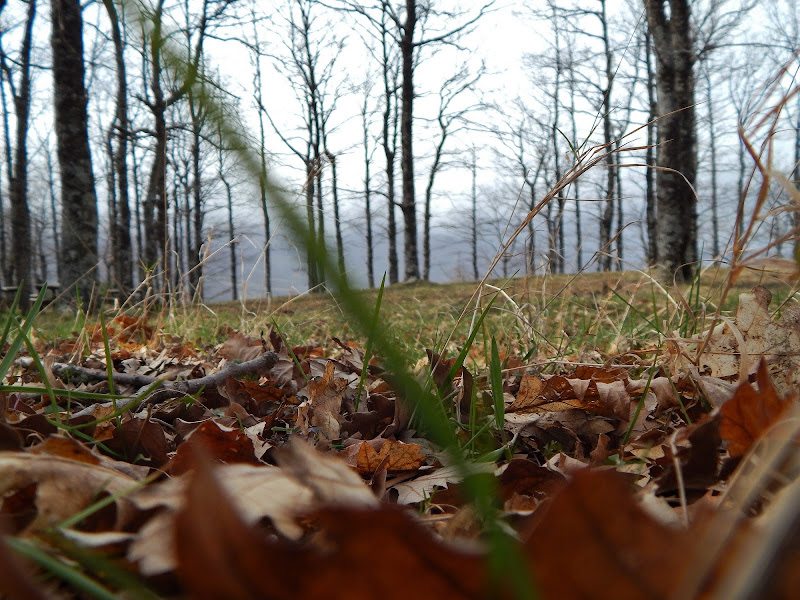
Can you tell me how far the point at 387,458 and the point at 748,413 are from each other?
1.93 ft

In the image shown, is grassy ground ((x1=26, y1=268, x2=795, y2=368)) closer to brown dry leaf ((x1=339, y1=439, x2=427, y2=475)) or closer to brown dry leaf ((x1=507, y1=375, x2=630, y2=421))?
brown dry leaf ((x1=507, y1=375, x2=630, y2=421))

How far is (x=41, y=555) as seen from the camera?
1.36 ft

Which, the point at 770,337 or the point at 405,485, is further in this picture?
the point at 770,337

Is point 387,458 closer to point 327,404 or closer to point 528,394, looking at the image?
point 327,404

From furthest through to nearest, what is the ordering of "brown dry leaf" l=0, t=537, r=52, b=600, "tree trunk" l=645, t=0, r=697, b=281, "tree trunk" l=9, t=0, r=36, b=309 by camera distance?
"tree trunk" l=9, t=0, r=36, b=309 < "tree trunk" l=645, t=0, r=697, b=281 < "brown dry leaf" l=0, t=537, r=52, b=600

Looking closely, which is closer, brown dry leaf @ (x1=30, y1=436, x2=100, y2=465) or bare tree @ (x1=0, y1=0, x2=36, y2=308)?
brown dry leaf @ (x1=30, y1=436, x2=100, y2=465)

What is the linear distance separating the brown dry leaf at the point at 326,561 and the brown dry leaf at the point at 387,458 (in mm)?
640

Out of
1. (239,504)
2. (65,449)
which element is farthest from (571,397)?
(65,449)

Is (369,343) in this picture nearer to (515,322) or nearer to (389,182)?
(515,322)

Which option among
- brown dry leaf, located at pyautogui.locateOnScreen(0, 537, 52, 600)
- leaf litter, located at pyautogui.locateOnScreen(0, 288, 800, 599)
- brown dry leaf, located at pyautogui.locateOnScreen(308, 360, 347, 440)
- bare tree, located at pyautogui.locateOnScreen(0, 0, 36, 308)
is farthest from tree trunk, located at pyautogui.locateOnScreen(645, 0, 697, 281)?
bare tree, located at pyautogui.locateOnScreen(0, 0, 36, 308)

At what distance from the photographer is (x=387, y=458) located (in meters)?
1.00

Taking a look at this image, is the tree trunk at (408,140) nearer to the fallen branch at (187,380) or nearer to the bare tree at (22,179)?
the bare tree at (22,179)

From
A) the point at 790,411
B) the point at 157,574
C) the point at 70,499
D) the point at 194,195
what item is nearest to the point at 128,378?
the point at 70,499

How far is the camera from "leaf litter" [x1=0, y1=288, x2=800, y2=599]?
33 centimetres
